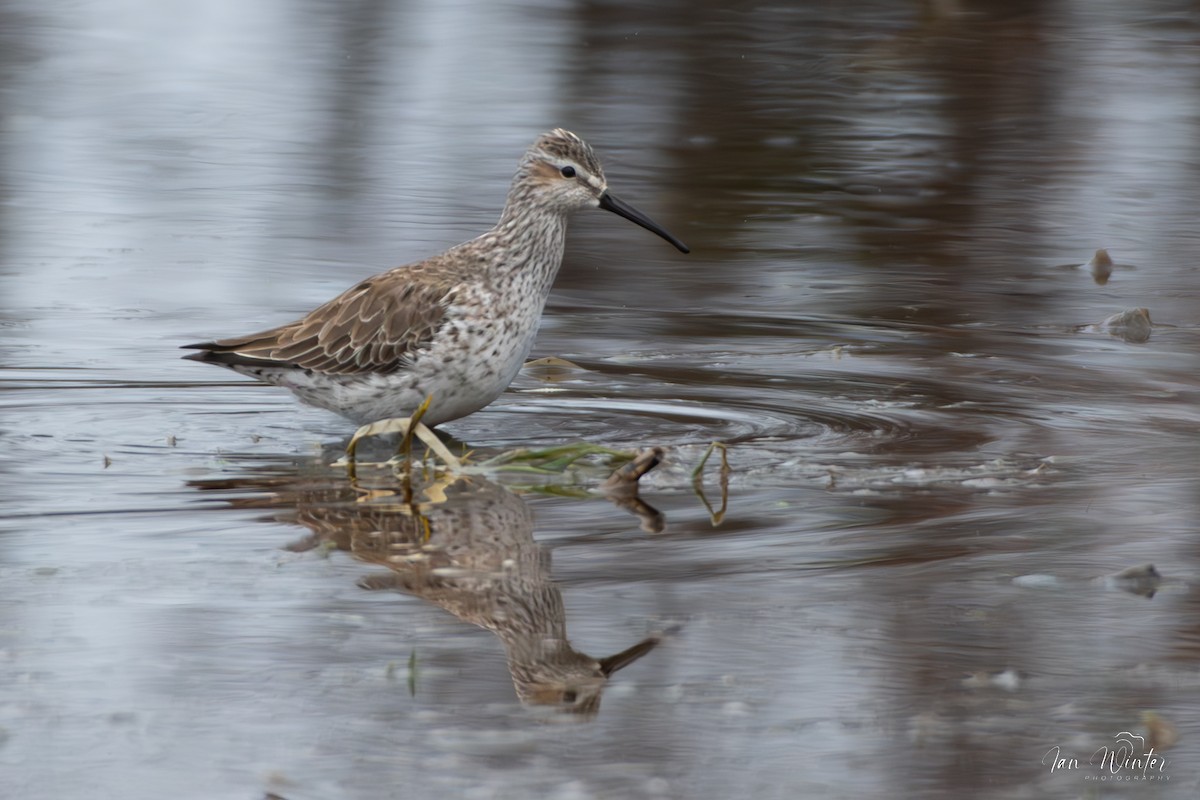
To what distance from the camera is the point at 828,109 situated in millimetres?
17812

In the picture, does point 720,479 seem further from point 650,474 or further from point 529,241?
point 529,241

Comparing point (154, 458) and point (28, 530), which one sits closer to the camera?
point (28, 530)

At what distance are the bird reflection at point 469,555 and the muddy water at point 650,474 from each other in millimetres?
23

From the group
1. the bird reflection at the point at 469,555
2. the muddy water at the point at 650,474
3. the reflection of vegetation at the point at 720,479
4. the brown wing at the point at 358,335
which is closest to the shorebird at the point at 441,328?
the brown wing at the point at 358,335

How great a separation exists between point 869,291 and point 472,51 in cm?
992

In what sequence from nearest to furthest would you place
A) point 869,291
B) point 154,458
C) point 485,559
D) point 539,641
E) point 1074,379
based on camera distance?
1. point 539,641
2. point 485,559
3. point 154,458
4. point 1074,379
5. point 869,291

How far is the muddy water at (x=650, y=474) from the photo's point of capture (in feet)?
16.3

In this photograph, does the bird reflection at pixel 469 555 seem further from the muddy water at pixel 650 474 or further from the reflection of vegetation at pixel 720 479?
the reflection of vegetation at pixel 720 479

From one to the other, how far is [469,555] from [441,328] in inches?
74.6

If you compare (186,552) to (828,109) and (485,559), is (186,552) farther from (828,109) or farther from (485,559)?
(828,109)

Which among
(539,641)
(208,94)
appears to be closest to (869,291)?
(539,641)

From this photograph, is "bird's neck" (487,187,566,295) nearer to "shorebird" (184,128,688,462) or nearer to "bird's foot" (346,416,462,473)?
"shorebird" (184,128,688,462)

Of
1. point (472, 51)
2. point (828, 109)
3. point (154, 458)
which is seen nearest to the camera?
point (154, 458)

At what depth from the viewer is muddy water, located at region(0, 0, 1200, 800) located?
4957 mm
